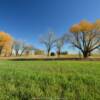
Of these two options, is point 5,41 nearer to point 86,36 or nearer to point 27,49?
point 27,49

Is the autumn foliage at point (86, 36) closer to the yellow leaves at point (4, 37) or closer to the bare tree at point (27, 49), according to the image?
the yellow leaves at point (4, 37)

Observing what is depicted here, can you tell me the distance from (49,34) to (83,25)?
20260 mm

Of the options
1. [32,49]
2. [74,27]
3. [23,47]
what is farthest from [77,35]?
[32,49]

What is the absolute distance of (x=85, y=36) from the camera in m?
41.8

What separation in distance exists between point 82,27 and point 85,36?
107 inches

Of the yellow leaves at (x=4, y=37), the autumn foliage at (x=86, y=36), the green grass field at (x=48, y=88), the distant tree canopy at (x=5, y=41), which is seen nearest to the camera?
the green grass field at (x=48, y=88)

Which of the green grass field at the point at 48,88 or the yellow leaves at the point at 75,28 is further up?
the yellow leaves at the point at 75,28

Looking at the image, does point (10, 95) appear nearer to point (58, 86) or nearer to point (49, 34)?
point (58, 86)

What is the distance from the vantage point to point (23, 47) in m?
86.3

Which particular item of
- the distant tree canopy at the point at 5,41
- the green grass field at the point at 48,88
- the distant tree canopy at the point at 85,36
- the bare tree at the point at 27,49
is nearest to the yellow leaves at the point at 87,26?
the distant tree canopy at the point at 85,36

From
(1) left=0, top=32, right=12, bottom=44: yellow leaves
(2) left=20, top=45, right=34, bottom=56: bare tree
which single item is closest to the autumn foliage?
(1) left=0, top=32, right=12, bottom=44: yellow leaves

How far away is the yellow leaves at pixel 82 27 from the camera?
40.8 m

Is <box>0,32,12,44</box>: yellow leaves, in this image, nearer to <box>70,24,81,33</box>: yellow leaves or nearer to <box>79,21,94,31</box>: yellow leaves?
<box>70,24,81,33</box>: yellow leaves

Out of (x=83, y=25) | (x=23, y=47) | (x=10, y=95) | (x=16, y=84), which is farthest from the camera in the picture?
(x=23, y=47)
